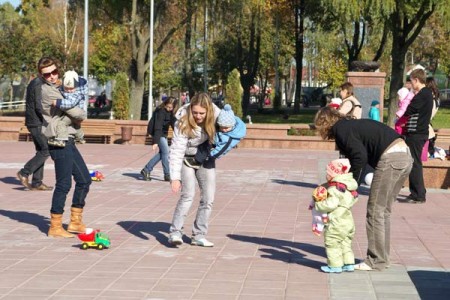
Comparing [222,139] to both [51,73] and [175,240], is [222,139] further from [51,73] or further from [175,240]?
[51,73]

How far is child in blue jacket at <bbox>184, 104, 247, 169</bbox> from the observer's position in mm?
8843

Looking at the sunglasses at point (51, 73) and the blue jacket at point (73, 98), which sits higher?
the sunglasses at point (51, 73)

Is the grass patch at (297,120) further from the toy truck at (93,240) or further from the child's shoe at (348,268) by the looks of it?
the child's shoe at (348,268)

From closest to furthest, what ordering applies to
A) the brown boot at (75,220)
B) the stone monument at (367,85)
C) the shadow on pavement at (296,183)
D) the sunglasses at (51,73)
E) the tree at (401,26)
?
the sunglasses at (51,73) → the brown boot at (75,220) → the shadow on pavement at (296,183) → the stone monument at (367,85) → the tree at (401,26)

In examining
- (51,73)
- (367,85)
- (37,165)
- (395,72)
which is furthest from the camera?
(395,72)

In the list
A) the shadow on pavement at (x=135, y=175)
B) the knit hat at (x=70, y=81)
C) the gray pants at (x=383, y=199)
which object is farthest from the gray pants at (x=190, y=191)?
the shadow on pavement at (x=135, y=175)

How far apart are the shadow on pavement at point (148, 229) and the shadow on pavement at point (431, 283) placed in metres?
2.59

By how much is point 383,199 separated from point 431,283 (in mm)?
824

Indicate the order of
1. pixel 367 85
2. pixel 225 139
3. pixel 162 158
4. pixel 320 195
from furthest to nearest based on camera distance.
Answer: pixel 367 85
pixel 162 158
pixel 225 139
pixel 320 195

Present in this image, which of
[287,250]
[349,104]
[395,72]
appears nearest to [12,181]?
[349,104]

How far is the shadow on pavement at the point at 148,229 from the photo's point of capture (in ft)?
32.5

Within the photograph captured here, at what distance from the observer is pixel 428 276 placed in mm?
8070

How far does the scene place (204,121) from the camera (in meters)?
8.79

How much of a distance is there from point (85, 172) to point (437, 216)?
484 centimetres
